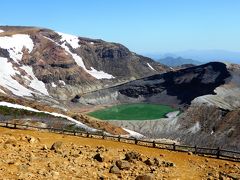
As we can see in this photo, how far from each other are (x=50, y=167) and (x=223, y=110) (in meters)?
118

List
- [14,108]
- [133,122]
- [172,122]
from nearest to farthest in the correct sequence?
[14,108] < [172,122] < [133,122]

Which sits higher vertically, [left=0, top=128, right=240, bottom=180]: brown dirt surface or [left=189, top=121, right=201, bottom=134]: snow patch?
[left=0, top=128, right=240, bottom=180]: brown dirt surface

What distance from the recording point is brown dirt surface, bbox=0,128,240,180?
1193 inches

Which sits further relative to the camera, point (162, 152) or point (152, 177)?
point (162, 152)

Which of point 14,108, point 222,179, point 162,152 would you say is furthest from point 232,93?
point 222,179

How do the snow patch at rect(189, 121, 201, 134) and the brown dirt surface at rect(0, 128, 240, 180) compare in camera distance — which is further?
the snow patch at rect(189, 121, 201, 134)

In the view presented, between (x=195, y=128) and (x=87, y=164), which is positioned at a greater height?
(x=87, y=164)

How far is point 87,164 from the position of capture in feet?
108

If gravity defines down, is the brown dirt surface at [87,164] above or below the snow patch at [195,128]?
above

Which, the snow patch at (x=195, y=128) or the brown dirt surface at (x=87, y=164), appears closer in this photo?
the brown dirt surface at (x=87, y=164)

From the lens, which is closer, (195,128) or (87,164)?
(87,164)

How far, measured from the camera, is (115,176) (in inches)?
1203

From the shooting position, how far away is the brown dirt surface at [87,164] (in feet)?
99.5

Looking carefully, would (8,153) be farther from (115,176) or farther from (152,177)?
(152,177)
